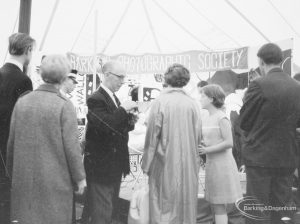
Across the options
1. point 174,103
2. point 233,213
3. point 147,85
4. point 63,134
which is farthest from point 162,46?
point 63,134

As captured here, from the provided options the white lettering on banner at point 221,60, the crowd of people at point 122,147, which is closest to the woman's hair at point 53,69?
the crowd of people at point 122,147

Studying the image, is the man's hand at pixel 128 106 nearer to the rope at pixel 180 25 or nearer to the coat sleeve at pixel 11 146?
the coat sleeve at pixel 11 146

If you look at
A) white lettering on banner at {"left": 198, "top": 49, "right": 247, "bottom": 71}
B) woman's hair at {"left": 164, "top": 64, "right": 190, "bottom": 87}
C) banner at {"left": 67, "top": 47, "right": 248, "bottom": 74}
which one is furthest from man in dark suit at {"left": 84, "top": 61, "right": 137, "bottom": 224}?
white lettering on banner at {"left": 198, "top": 49, "right": 247, "bottom": 71}

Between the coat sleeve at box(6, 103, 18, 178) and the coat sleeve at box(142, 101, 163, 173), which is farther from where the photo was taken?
the coat sleeve at box(142, 101, 163, 173)

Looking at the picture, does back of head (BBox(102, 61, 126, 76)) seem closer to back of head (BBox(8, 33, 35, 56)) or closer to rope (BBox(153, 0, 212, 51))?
back of head (BBox(8, 33, 35, 56))

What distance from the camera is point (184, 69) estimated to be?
2.51 meters

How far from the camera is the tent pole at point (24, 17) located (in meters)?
2.93

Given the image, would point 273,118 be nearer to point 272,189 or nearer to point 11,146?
point 272,189

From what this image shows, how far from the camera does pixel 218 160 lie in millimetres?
2746

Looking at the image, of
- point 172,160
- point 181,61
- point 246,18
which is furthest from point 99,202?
point 246,18

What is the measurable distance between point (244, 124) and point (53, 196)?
128 centimetres

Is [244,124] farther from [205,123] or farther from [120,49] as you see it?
[120,49]

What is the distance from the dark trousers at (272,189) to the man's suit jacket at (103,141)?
90 cm

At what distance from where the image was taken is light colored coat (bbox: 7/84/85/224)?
6.16 feet
